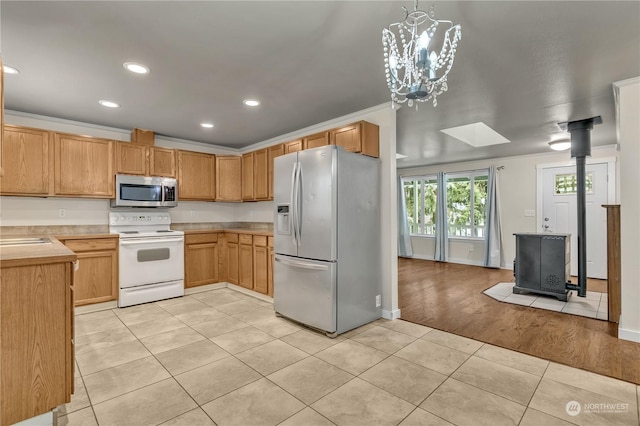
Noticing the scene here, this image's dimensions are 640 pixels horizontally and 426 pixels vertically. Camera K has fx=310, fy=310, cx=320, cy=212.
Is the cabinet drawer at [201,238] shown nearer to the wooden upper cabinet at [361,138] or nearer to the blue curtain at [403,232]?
the wooden upper cabinet at [361,138]

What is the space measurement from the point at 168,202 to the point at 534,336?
4718 mm

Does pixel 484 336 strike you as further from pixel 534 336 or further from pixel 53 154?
pixel 53 154

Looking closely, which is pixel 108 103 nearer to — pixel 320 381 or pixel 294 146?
pixel 294 146

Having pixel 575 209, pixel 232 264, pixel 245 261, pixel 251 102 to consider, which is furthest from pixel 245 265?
pixel 575 209

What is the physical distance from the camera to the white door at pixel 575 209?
5.41 m

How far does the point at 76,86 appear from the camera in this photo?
116 inches

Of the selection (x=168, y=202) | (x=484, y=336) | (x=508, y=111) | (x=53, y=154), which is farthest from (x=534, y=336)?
(x=53, y=154)

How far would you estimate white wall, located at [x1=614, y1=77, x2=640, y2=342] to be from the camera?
2795 mm

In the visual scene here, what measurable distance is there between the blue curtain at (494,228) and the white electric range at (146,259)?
5.92 metres

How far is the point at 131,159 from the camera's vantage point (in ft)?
14.0

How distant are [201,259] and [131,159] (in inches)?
67.1

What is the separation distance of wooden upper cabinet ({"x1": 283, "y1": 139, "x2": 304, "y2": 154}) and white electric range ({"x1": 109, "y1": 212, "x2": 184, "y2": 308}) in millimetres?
1930

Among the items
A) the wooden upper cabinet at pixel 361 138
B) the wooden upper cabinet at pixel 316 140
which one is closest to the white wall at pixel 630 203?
the wooden upper cabinet at pixel 361 138

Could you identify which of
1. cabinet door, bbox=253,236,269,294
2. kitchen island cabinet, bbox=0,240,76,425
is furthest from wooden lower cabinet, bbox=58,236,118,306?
kitchen island cabinet, bbox=0,240,76,425
